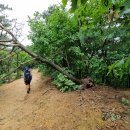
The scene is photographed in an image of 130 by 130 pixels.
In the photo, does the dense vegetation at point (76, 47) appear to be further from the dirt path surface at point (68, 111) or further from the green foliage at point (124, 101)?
the green foliage at point (124, 101)

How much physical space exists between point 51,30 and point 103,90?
3.90 m

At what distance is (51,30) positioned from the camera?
12.1 meters

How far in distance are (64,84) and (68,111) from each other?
2.28m

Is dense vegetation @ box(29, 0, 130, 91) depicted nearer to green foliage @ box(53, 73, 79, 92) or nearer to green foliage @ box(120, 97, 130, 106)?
green foliage @ box(53, 73, 79, 92)

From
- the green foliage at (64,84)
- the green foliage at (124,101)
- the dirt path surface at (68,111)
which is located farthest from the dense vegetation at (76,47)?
the green foliage at (124,101)

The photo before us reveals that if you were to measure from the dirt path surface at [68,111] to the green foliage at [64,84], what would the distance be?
275mm

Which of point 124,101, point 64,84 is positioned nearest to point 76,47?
point 64,84

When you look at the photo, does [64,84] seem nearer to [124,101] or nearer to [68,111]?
[68,111]

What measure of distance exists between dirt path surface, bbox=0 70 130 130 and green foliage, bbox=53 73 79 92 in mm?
275

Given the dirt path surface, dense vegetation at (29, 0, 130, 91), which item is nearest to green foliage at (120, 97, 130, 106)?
the dirt path surface

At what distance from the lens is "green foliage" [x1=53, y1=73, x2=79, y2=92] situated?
1083 cm

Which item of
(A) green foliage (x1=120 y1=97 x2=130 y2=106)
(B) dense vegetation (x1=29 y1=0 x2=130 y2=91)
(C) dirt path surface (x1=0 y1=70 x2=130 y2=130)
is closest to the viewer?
(C) dirt path surface (x1=0 y1=70 x2=130 y2=130)

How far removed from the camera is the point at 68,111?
355 inches

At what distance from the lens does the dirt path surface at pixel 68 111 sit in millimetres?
8211
